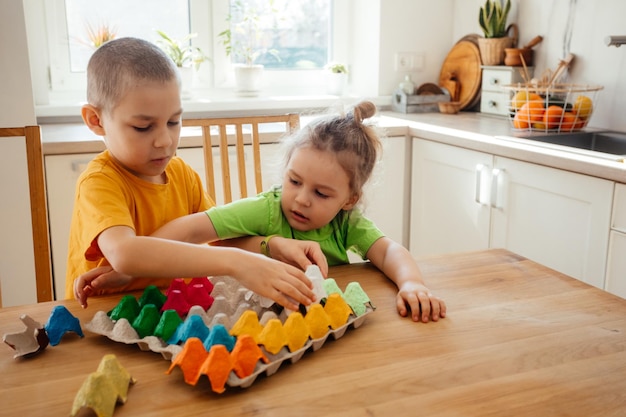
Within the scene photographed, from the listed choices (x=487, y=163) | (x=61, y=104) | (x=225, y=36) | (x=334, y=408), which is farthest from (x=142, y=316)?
(x=225, y=36)

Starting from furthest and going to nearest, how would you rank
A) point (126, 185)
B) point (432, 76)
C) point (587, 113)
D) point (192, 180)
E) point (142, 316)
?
point (432, 76) < point (587, 113) < point (192, 180) < point (126, 185) < point (142, 316)

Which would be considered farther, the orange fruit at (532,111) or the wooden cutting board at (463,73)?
the wooden cutting board at (463,73)

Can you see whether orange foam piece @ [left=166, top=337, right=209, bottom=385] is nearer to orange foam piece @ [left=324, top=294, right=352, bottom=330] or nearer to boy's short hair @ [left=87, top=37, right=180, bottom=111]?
orange foam piece @ [left=324, top=294, right=352, bottom=330]

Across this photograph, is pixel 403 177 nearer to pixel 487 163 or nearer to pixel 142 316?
pixel 487 163

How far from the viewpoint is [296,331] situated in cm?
79

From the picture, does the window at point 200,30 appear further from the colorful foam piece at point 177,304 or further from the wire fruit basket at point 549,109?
the colorful foam piece at point 177,304

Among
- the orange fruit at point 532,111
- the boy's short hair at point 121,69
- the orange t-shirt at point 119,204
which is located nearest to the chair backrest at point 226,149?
the orange t-shirt at point 119,204

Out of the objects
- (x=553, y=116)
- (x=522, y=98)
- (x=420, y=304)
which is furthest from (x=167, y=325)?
(x=522, y=98)

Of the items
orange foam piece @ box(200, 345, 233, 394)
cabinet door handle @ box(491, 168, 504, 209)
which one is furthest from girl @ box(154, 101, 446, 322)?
cabinet door handle @ box(491, 168, 504, 209)

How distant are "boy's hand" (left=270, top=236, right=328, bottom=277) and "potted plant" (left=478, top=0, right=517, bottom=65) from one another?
193cm

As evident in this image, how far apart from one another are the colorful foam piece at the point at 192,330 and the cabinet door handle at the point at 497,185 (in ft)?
4.91

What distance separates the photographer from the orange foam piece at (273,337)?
0.76 meters

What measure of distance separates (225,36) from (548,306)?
2.28m

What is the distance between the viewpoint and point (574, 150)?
1804 millimetres
